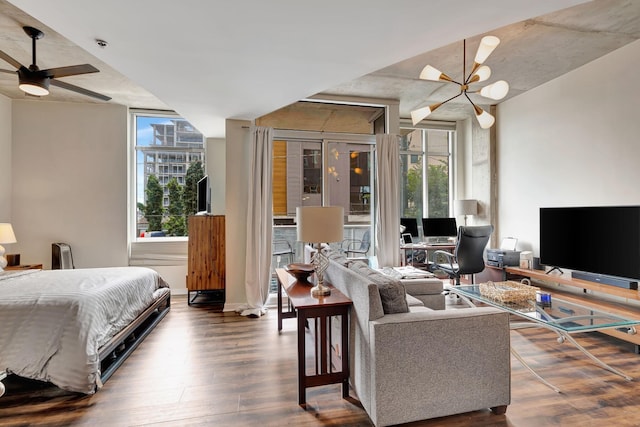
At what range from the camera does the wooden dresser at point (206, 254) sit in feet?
14.8

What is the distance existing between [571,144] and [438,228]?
2208 millimetres

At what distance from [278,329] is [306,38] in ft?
9.34

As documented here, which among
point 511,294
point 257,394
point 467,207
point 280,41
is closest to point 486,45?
point 280,41

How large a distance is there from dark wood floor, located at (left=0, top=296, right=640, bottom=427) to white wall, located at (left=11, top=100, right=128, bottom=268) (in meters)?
2.65

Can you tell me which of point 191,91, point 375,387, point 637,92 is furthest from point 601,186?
point 191,91

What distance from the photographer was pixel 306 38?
221cm

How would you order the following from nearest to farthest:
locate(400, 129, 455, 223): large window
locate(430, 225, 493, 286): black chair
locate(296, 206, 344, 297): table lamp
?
1. locate(296, 206, 344, 297): table lamp
2. locate(430, 225, 493, 286): black chair
3. locate(400, 129, 455, 223): large window

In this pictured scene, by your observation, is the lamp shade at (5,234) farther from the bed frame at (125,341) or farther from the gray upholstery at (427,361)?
the gray upholstery at (427,361)

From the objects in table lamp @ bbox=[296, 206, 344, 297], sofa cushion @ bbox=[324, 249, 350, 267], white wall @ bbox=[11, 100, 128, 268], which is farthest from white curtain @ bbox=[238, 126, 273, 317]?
white wall @ bbox=[11, 100, 128, 268]

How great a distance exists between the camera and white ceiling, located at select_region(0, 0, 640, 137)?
1.88 metres

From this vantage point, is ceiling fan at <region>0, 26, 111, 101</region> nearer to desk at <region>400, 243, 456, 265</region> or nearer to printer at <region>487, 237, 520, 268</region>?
desk at <region>400, 243, 456, 265</region>

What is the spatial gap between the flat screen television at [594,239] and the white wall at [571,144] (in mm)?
469

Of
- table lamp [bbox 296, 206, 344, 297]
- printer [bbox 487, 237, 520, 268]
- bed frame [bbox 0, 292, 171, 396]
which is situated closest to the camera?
table lamp [bbox 296, 206, 344, 297]

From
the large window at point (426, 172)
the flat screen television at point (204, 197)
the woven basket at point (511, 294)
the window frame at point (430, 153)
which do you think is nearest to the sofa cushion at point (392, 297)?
the woven basket at point (511, 294)
